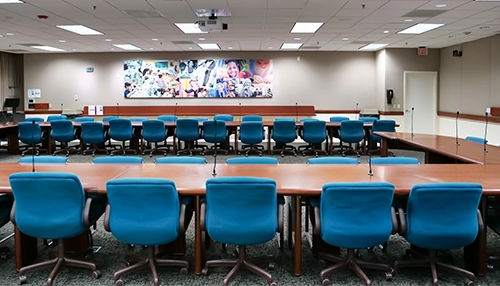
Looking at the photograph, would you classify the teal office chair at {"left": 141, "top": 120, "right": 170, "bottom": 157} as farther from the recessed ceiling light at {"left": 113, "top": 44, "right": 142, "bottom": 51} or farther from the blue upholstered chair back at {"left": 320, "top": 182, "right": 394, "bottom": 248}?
the blue upholstered chair back at {"left": 320, "top": 182, "right": 394, "bottom": 248}

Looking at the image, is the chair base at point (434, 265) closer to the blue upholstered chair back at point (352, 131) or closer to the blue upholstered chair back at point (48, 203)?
the blue upholstered chair back at point (48, 203)

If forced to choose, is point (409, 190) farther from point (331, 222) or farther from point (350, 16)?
point (350, 16)

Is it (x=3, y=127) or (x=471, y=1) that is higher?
(x=471, y=1)

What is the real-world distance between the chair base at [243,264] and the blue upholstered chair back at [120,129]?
6453mm

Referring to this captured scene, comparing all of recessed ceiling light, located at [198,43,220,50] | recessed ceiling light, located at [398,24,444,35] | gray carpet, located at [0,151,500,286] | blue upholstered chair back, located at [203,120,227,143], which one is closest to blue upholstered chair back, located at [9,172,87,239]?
gray carpet, located at [0,151,500,286]

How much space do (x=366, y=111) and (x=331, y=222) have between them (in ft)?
34.4

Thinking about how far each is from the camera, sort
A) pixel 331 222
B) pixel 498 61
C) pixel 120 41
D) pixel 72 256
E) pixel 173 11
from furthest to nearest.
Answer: pixel 120 41 < pixel 498 61 < pixel 173 11 < pixel 72 256 < pixel 331 222

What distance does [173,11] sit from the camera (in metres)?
6.86

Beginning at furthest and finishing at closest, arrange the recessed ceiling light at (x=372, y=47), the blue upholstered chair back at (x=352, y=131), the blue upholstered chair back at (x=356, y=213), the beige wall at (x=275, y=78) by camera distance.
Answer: the beige wall at (x=275, y=78) < the recessed ceiling light at (x=372, y=47) < the blue upholstered chair back at (x=352, y=131) < the blue upholstered chair back at (x=356, y=213)

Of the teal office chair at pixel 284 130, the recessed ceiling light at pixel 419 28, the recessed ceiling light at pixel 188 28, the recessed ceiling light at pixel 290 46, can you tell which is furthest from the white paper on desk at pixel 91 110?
the recessed ceiling light at pixel 419 28

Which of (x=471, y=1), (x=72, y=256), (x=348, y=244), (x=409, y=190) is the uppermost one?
(x=471, y=1)

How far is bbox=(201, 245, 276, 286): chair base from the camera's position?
273cm

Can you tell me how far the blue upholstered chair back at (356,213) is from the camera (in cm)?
254

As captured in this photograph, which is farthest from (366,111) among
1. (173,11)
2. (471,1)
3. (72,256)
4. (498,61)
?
(72,256)
